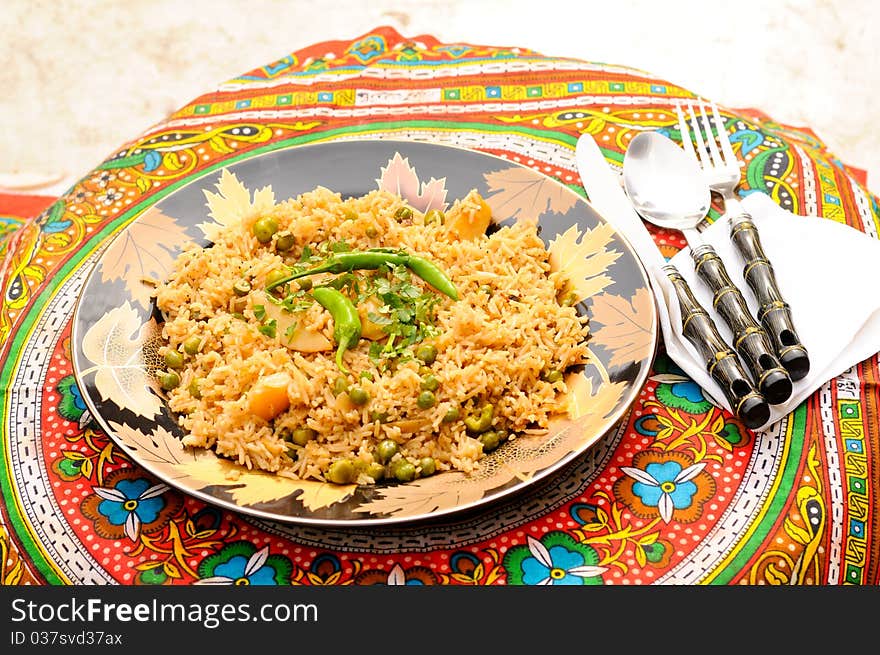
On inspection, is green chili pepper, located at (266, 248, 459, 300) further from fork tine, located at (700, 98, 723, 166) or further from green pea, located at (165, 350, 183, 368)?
fork tine, located at (700, 98, 723, 166)

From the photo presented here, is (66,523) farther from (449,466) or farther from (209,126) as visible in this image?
(209,126)

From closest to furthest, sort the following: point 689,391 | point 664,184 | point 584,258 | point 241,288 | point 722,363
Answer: point 722,363, point 689,391, point 241,288, point 584,258, point 664,184

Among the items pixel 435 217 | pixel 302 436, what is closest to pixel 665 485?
pixel 302 436

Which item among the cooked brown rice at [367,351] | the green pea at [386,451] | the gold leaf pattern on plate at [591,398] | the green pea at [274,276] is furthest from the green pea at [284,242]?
the gold leaf pattern on plate at [591,398]

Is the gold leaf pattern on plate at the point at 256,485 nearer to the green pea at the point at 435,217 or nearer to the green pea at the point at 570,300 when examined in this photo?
the green pea at the point at 570,300

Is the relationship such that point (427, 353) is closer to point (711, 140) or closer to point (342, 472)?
point (342, 472)
